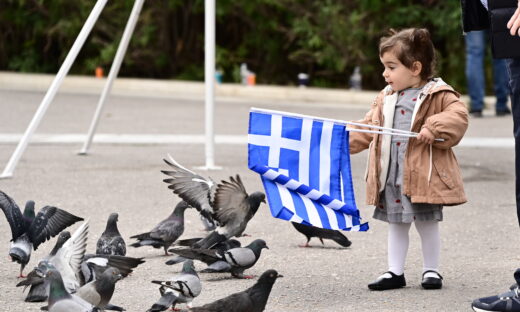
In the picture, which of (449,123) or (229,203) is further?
(229,203)

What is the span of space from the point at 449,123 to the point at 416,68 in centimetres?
38

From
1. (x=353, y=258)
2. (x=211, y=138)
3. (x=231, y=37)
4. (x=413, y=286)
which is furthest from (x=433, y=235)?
(x=231, y=37)

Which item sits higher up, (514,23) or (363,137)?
(514,23)

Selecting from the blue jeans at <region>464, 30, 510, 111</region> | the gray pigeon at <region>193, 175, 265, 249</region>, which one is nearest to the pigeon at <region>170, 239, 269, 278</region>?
the gray pigeon at <region>193, 175, 265, 249</region>

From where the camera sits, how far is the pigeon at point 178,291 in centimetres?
486

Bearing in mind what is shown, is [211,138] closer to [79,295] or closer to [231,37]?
[79,295]

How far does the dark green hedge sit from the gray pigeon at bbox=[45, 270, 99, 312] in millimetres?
12436

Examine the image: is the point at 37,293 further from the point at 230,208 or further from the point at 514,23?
the point at 514,23

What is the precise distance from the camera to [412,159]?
5.48 m

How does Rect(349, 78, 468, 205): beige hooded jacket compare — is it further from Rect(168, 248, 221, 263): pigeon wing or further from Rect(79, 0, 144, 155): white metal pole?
Rect(79, 0, 144, 155): white metal pole

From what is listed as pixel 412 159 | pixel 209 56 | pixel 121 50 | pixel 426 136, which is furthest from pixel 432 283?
pixel 121 50

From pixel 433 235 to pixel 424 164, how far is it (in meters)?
0.38

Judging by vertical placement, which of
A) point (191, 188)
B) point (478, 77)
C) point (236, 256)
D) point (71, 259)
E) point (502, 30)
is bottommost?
point (236, 256)

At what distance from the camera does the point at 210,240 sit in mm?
5820
